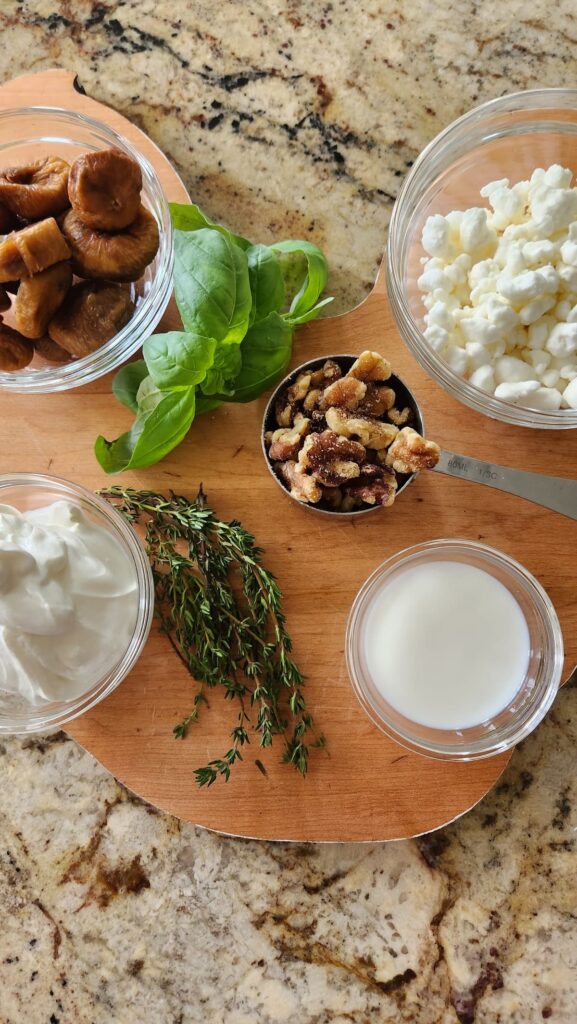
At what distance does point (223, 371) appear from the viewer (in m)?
1.07

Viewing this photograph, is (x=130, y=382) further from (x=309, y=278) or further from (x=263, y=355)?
(x=309, y=278)

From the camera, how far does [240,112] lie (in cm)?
133

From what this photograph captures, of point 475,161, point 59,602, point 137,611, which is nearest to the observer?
point 59,602

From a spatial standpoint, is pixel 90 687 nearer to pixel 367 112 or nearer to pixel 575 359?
pixel 575 359

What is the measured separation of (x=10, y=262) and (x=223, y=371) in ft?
0.99

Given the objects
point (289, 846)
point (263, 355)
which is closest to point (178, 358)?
point (263, 355)

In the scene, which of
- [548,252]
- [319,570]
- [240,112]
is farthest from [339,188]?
[319,570]

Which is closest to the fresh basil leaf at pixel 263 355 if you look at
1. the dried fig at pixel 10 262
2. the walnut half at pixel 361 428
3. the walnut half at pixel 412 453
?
the walnut half at pixel 361 428

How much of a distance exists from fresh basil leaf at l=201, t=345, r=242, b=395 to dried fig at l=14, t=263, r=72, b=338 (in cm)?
22

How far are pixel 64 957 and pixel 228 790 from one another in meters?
0.43

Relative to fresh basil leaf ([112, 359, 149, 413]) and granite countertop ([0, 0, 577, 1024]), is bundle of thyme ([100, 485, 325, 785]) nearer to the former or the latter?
fresh basil leaf ([112, 359, 149, 413])

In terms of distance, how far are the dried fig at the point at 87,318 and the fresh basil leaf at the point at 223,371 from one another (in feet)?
0.51

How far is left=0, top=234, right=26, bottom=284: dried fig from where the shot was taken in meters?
0.99

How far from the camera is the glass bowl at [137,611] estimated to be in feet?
3.58
